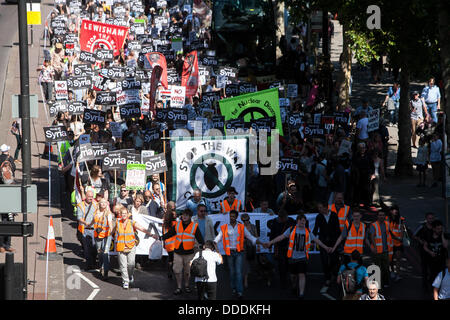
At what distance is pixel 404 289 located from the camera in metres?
16.8

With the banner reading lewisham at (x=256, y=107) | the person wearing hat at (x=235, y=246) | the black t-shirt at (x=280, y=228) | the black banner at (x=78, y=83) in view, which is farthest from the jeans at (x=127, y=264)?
the black banner at (x=78, y=83)

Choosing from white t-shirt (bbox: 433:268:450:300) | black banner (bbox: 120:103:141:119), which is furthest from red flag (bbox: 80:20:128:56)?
white t-shirt (bbox: 433:268:450:300)

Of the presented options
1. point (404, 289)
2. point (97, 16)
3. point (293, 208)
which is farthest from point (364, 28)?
point (97, 16)

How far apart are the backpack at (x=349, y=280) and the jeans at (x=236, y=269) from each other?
2.28m

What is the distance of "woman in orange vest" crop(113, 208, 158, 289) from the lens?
17.0 m

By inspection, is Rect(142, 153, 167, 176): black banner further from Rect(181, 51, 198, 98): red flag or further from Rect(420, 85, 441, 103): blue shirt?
Rect(420, 85, 441, 103): blue shirt

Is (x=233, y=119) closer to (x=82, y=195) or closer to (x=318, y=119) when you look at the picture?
(x=318, y=119)

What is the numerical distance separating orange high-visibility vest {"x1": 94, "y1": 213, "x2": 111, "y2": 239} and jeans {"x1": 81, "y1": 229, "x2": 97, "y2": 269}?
29 cm

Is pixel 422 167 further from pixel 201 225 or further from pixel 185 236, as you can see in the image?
pixel 185 236

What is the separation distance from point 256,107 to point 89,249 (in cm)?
646

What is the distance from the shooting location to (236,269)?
16422 millimetres

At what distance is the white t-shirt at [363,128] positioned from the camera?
993 inches

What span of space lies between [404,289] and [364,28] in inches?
280

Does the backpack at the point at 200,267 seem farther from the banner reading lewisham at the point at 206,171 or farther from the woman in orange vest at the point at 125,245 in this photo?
the banner reading lewisham at the point at 206,171
